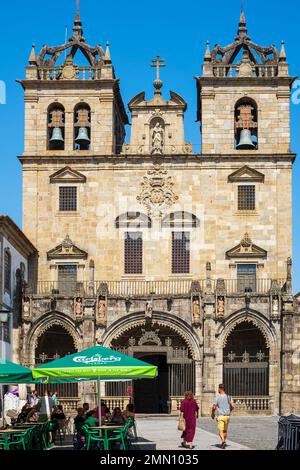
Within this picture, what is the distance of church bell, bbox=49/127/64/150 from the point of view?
54781mm

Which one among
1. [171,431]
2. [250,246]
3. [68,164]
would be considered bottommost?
[171,431]

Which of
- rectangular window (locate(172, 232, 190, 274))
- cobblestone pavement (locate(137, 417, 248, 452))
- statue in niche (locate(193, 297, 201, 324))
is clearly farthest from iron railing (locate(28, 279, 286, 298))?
cobblestone pavement (locate(137, 417, 248, 452))

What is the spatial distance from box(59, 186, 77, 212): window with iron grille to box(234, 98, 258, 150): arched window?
30.1ft

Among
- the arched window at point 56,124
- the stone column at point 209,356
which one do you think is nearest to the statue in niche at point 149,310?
the stone column at point 209,356

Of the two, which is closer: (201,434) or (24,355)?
(201,434)

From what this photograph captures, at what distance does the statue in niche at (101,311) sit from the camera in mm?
50500

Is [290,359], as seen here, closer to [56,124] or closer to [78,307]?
[78,307]

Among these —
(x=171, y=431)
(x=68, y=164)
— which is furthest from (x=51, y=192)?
(x=171, y=431)

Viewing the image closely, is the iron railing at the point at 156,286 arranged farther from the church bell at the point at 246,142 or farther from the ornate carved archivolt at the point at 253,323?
the church bell at the point at 246,142

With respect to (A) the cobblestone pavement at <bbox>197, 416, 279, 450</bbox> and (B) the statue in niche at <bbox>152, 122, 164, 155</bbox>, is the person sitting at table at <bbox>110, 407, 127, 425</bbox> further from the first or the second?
(B) the statue in niche at <bbox>152, 122, 164, 155</bbox>

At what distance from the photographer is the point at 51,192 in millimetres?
54812

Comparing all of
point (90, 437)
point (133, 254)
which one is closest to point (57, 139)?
point (133, 254)
